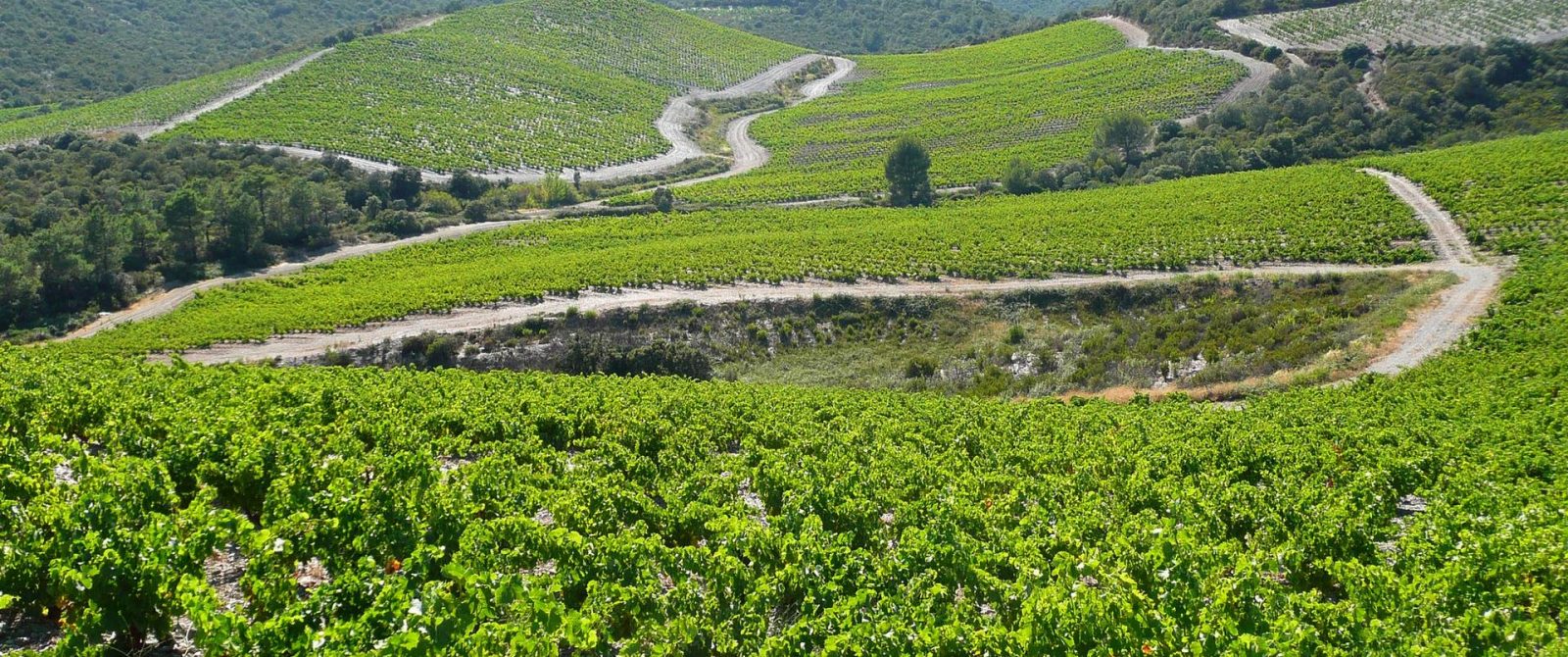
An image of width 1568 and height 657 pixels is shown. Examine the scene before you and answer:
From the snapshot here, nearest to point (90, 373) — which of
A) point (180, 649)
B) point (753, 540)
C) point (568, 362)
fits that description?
point (180, 649)

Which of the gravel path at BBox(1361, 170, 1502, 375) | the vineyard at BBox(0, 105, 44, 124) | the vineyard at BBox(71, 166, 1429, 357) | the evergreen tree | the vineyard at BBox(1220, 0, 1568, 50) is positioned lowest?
the gravel path at BBox(1361, 170, 1502, 375)

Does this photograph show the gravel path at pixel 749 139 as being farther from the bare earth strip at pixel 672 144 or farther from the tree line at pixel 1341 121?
the tree line at pixel 1341 121

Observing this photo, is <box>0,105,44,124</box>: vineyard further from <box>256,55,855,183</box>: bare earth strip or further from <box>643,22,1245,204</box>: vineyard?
<box>643,22,1245,204</box>: vineyard

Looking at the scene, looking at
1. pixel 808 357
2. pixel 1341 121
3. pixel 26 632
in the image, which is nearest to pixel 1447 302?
pixel 808 357

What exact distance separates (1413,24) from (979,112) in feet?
196

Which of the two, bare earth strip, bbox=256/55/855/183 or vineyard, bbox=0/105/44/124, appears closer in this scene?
bare earth strip, bbox=256/55/855/183

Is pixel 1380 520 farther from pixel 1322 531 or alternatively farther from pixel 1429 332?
pixel 1429 332

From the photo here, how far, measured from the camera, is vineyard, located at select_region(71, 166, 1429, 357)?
4994 cm

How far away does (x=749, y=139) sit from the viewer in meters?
126

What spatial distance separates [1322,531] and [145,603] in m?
14.7

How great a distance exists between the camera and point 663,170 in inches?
4225

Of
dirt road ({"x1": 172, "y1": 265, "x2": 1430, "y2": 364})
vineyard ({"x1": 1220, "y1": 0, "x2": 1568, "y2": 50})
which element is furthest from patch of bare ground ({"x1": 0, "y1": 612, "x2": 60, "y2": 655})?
vineyard ({"x1": 1220, "y1": 0, "x2": 1568, "y2": 50})

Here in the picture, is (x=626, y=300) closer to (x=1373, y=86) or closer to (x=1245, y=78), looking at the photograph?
(x=1373, y=86)

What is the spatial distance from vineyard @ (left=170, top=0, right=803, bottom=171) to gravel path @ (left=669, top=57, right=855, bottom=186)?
1156cm
